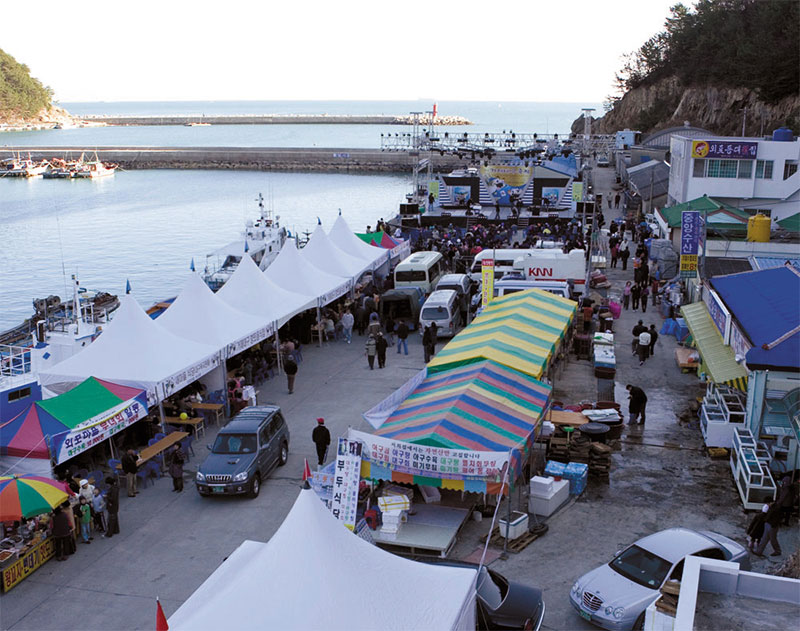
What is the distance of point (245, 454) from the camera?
47.3ft

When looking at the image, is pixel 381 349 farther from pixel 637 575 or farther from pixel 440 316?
pixel 637 575

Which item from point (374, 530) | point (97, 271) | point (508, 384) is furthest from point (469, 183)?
point (374, 530)

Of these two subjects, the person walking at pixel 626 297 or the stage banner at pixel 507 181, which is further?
the stage banner at pixel 507 181

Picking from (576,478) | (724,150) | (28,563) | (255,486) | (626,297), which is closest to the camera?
(28,563)

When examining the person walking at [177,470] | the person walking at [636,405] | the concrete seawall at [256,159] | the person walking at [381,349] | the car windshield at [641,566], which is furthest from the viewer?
the concrete seawall at [256,159]

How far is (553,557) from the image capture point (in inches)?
473

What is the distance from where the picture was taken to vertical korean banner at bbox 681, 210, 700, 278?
82.5 feet

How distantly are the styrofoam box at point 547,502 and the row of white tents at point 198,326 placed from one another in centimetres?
765

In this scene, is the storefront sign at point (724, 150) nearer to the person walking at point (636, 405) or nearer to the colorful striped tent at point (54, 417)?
the person walking at point (636, 405)

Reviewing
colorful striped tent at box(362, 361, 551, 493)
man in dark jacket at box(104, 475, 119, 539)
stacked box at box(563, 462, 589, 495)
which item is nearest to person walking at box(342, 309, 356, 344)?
colorful striped tent at box(362, 361, 551, 493)

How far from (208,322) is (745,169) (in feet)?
86.8

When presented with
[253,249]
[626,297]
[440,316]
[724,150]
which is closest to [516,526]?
[440,316]

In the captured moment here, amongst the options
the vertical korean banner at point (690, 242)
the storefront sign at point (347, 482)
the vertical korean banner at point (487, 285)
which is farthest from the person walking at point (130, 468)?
the vertical korean banner at point (690, 242)

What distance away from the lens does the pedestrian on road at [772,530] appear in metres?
11.8
